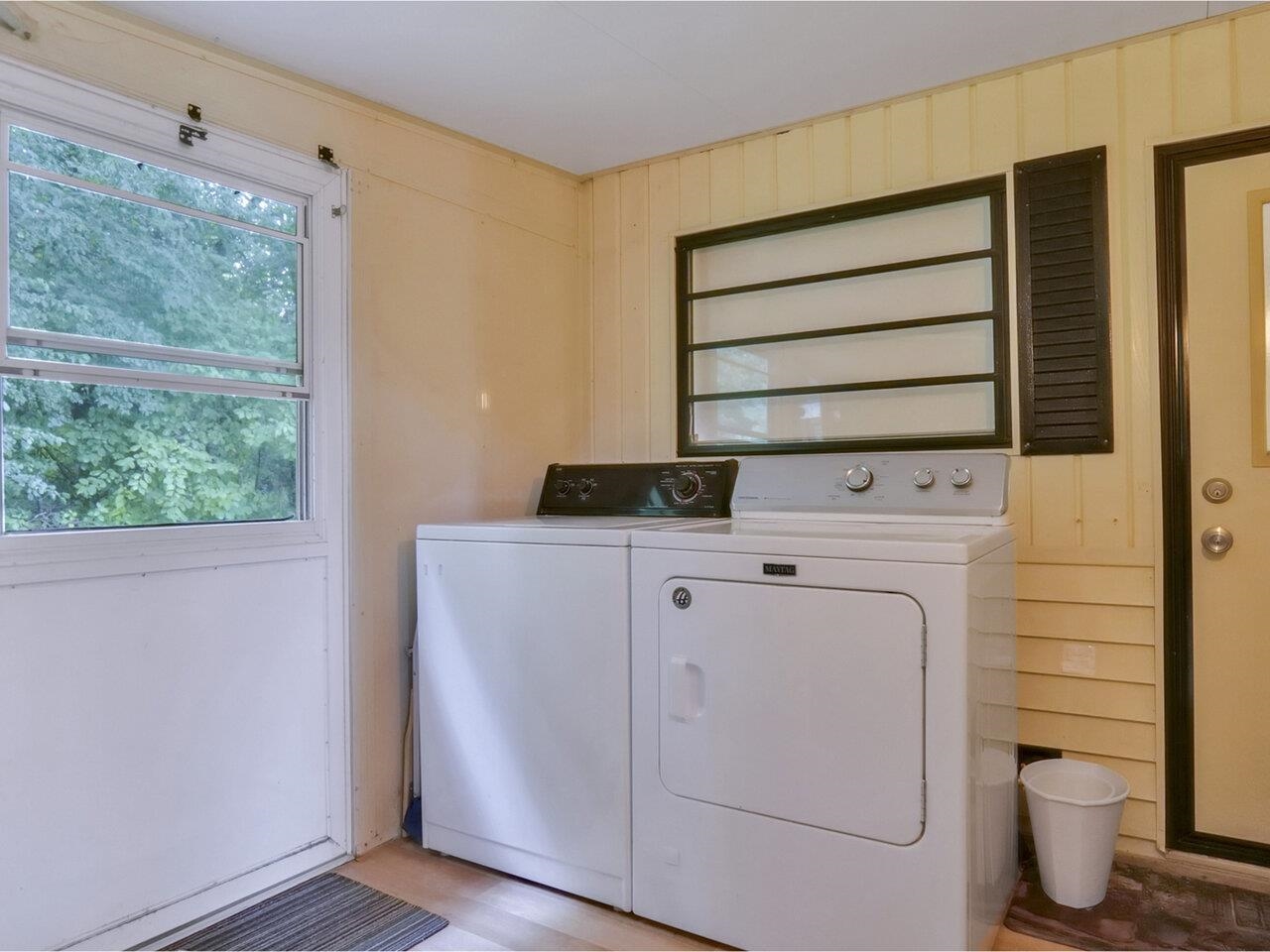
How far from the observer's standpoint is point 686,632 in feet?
6.18

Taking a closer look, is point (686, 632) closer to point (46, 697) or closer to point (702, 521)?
point (702, 521)

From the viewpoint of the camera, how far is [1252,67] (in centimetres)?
206

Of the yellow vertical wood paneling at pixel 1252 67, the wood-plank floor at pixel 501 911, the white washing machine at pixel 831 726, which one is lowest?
the wood-plank floor at pixel 501 911

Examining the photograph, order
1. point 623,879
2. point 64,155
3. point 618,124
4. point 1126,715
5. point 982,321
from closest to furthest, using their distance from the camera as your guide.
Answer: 1. point 64,155
2. point 623,879
3. point 1126,715
4. point 982,321
5. point 618,124

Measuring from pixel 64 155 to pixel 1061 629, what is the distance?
9.57 feet

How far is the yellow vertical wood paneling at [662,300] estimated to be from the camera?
3.04 m

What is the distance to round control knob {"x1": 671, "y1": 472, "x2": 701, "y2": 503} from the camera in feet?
8.36

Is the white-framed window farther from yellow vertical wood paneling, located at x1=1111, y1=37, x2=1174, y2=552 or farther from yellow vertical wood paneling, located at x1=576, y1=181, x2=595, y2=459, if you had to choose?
yellow vertical wood paneling, located at x1=1111, y1=37, x2=1174, y2=552

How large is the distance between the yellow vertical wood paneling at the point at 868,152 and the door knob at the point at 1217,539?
1426 mm

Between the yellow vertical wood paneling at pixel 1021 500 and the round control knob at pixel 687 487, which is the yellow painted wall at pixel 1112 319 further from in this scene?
the round control knob at pixel 687 487

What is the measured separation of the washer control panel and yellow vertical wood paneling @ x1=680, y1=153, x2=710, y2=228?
1.02 m

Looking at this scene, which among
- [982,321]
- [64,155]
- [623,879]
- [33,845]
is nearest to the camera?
[33,845]

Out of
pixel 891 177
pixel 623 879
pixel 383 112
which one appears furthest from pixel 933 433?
pixel 383 112

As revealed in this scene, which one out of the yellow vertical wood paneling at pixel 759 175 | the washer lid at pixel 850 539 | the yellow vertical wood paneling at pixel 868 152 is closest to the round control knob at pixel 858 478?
the washer lid at pixel 850 539
